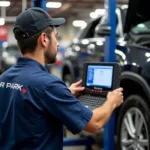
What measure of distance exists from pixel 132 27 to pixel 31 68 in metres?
2.71

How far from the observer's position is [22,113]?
2.14 metres

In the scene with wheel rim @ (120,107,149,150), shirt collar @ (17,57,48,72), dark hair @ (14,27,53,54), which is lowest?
wheel rim @ (120,107,149,150)

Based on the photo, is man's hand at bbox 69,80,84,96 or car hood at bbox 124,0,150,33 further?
car hood at bbox 124,0,150,33

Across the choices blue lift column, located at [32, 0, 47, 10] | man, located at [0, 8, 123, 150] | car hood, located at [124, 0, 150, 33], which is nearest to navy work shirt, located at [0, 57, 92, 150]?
man, located at [0, 8, 123, 150]

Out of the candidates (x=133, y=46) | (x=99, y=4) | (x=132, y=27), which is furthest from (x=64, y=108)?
(x=99, y=4)

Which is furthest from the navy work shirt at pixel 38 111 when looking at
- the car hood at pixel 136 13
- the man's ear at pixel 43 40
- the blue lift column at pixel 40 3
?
the car hood at pixel 136 13

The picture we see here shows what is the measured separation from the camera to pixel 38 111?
2.11 meters

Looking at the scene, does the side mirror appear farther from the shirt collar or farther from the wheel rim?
the shirt collar

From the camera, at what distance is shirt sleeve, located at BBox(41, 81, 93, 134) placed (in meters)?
2.08

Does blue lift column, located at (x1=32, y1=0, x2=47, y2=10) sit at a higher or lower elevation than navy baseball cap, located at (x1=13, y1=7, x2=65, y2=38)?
higher

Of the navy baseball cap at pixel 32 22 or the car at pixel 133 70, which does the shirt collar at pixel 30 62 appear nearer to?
the navy baseball cap at pixel 32 22

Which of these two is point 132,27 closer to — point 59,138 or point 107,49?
point 107,49

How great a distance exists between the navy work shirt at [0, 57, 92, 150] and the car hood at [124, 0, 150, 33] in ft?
8.20

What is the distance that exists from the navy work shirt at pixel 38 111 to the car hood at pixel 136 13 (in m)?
2.50
